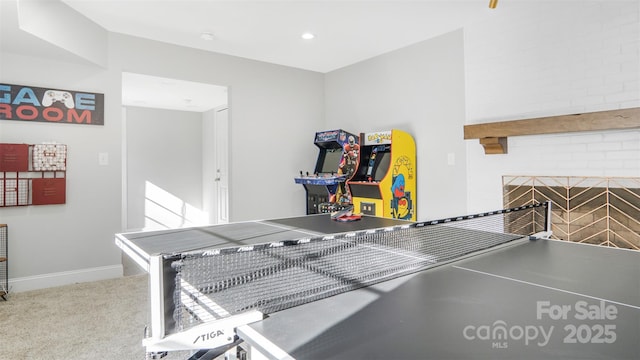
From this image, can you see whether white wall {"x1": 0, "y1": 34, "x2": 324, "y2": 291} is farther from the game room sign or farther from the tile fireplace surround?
the tile fireplace surround

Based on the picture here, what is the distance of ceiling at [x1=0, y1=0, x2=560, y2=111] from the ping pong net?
2.46m

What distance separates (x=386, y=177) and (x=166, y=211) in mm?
4443

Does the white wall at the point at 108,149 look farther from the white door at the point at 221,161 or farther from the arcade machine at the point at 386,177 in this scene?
the white door at the point at 221,161

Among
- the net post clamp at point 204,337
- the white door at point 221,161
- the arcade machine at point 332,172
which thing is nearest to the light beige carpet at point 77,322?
the net post clamp at point 204,337

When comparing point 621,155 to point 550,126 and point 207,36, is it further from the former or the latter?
point 207,36

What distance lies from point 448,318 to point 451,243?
82 cm

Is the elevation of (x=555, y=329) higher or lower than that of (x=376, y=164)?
lower

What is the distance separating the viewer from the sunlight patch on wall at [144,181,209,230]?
20.9ft

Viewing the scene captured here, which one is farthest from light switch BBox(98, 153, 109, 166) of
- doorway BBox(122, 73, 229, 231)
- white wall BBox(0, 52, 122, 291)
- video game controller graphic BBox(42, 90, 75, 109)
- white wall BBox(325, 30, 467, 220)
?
white wall BBox(325, 30, 467, 220)

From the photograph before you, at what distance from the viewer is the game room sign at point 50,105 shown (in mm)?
3262

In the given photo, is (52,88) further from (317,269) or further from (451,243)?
(451,243)

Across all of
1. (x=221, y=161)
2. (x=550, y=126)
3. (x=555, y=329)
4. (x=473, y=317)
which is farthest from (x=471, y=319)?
(x=221, y=161)

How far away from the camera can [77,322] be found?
262 centimetres

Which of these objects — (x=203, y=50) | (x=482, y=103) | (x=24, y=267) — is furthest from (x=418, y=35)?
(x=24, y=267)
